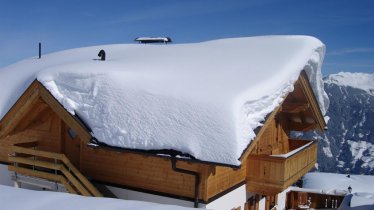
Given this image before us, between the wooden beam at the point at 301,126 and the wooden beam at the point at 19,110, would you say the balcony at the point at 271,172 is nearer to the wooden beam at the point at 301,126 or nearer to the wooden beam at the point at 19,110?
the wooden beam at the point at 301,126

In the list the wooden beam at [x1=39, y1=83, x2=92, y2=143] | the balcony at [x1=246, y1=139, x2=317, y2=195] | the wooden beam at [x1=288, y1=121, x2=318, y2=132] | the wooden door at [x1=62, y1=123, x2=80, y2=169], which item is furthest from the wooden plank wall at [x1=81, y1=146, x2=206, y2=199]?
the wooden beam at [x1=288, y1=121, x2=318, y2=132]

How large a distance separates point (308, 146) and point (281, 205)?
384cm

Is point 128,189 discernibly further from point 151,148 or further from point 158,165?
point 151,148

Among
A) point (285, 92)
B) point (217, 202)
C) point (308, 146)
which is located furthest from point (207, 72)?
point (308, 146)

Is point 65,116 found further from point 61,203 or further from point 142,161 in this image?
point 61,203

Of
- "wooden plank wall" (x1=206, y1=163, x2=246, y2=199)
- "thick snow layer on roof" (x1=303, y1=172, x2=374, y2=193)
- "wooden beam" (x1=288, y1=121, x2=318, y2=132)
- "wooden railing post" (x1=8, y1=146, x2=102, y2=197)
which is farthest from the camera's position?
"thick snow layer on roof" (x1=303, y1=172, x2=374, y2=193)

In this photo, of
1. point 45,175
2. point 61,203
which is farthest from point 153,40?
point 61,203

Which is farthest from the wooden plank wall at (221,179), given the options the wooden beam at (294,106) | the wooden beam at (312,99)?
the wooden beam at (312,99)

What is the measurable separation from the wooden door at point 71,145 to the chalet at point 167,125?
0.11 feet

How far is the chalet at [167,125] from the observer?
9.99 m

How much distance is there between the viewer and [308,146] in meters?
15.2

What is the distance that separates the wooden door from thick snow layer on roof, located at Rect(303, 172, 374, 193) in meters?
25.2

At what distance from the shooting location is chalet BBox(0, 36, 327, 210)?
9.99 meters

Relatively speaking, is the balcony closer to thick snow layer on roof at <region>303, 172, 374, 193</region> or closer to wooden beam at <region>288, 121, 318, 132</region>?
wooden beam at <region>288, 121, 318, 132</region>
